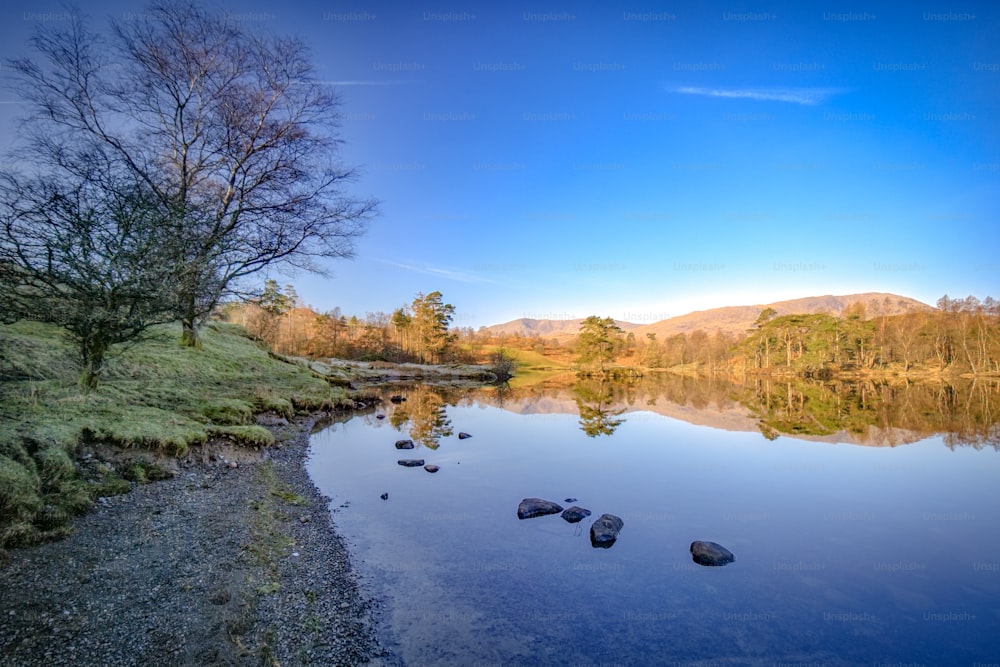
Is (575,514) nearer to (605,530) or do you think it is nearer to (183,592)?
(605,530)

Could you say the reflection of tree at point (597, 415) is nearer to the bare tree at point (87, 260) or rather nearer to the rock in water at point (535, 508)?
the rock in water at point (535, 508)

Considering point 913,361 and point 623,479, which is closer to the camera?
point 623,479

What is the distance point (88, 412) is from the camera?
288 inches

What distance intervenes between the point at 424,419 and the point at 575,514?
1282cm

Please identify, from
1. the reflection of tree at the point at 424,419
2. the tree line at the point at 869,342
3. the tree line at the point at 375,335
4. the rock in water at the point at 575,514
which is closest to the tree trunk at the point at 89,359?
the reflection of tree at the point at 424,419

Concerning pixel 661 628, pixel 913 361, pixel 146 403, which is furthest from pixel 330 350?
→ pixel 913 361

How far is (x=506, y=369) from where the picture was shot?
6072cm

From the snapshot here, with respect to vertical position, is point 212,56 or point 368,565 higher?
point 212,56

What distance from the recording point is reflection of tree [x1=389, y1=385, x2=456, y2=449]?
15670 millimetres

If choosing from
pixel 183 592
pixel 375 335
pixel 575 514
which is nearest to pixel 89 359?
pixel 183 592

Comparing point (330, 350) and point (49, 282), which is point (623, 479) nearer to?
point (49, 282)

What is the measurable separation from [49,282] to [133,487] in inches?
153

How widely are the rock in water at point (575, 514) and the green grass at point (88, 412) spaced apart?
23.4 ft

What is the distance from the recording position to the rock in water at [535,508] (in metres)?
8.20
